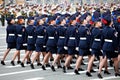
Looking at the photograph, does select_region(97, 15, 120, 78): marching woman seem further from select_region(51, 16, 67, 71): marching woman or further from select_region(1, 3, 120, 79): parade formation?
select_region(51, 16, 67, 71): marching woman

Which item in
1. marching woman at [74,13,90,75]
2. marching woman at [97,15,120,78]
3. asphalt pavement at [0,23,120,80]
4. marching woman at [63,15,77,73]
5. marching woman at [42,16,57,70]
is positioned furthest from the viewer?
marching woman at [42,16,57,70]

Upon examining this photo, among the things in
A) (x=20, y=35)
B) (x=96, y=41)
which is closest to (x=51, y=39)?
(x=20, y=35)

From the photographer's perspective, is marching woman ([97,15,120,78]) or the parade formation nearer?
marching woman ([97,15,120,78])

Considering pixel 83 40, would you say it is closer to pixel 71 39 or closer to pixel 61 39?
pixel 71 39

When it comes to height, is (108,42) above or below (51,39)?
above

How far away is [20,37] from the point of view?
1725 cm

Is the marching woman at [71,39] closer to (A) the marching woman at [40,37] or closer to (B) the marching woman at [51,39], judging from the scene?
(B) the marching woman at [51,39]

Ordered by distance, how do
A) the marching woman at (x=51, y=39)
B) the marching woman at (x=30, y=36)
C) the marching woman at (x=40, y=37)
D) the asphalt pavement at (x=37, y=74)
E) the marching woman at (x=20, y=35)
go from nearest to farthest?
the asphalt pavement at (x=37, y=74)
the marching woman at (x=51, y=39)
the marching woman at (x=40, y=37)
the marching woman at (x=30, y=36)
the marching woman at (x=20, y=35)

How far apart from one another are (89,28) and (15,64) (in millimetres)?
4073

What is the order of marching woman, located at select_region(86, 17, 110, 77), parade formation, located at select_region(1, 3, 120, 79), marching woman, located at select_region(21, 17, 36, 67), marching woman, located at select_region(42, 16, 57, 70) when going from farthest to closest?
marching woman, located at select_region(21, 17, 36, 67) < marching woman, located at select_region(42, 16, 57, 70) < marching woman, located at select_region(86, 17, 110, 77) < parade formation, located at select_region(1, 3, 120, 79)

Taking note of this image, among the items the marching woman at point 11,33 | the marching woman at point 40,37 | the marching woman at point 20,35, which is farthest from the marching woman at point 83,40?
the marching woman at point 11,33

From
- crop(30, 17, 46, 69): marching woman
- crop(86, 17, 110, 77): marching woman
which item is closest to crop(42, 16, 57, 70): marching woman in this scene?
crop(30, 17, 46, 69): marching woman

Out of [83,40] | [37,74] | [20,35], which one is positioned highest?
[83,40]

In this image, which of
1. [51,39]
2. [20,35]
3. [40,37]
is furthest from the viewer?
[20,35]
